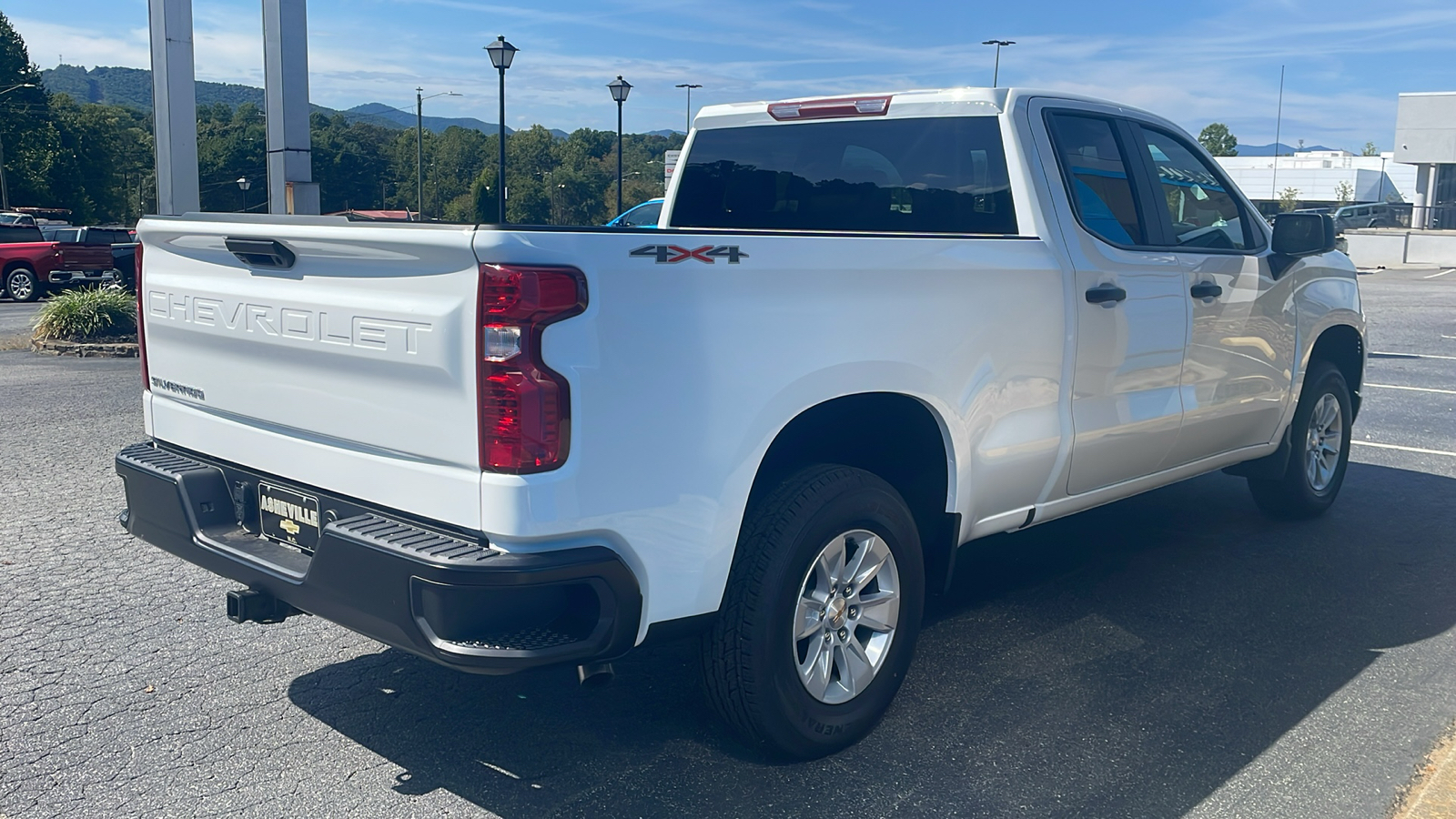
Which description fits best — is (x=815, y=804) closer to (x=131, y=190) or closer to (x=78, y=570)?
(x=78, y=570)

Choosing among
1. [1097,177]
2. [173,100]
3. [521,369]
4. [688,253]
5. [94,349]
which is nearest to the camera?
[521,369]

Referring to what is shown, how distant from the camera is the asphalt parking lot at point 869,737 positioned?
11.0 feet

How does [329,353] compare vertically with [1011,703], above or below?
above

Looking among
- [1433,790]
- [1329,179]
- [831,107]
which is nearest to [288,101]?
[831,107]

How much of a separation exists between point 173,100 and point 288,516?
10.4 metres

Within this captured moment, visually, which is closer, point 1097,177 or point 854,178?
point 1097,177

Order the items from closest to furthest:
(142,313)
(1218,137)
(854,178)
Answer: (142,313) < (854,178) < (1218,137)

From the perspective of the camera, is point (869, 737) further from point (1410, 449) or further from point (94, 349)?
point (94, 349)

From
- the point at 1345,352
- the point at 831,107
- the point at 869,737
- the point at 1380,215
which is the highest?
the point at 1380,215

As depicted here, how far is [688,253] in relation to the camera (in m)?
2.95

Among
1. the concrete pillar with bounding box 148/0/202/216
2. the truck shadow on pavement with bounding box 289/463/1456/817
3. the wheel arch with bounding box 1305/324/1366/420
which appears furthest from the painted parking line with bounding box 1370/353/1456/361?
the concrete pillar with bounding box 148/0/202/216

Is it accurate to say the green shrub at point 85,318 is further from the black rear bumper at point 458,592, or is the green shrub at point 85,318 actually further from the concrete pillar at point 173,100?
the black rear bumper at point 458,592

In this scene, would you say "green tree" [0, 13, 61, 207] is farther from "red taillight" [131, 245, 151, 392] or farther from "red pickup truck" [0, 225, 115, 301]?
"red taillight" [131, 245, 151, 392]

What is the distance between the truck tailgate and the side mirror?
4.20 metres
